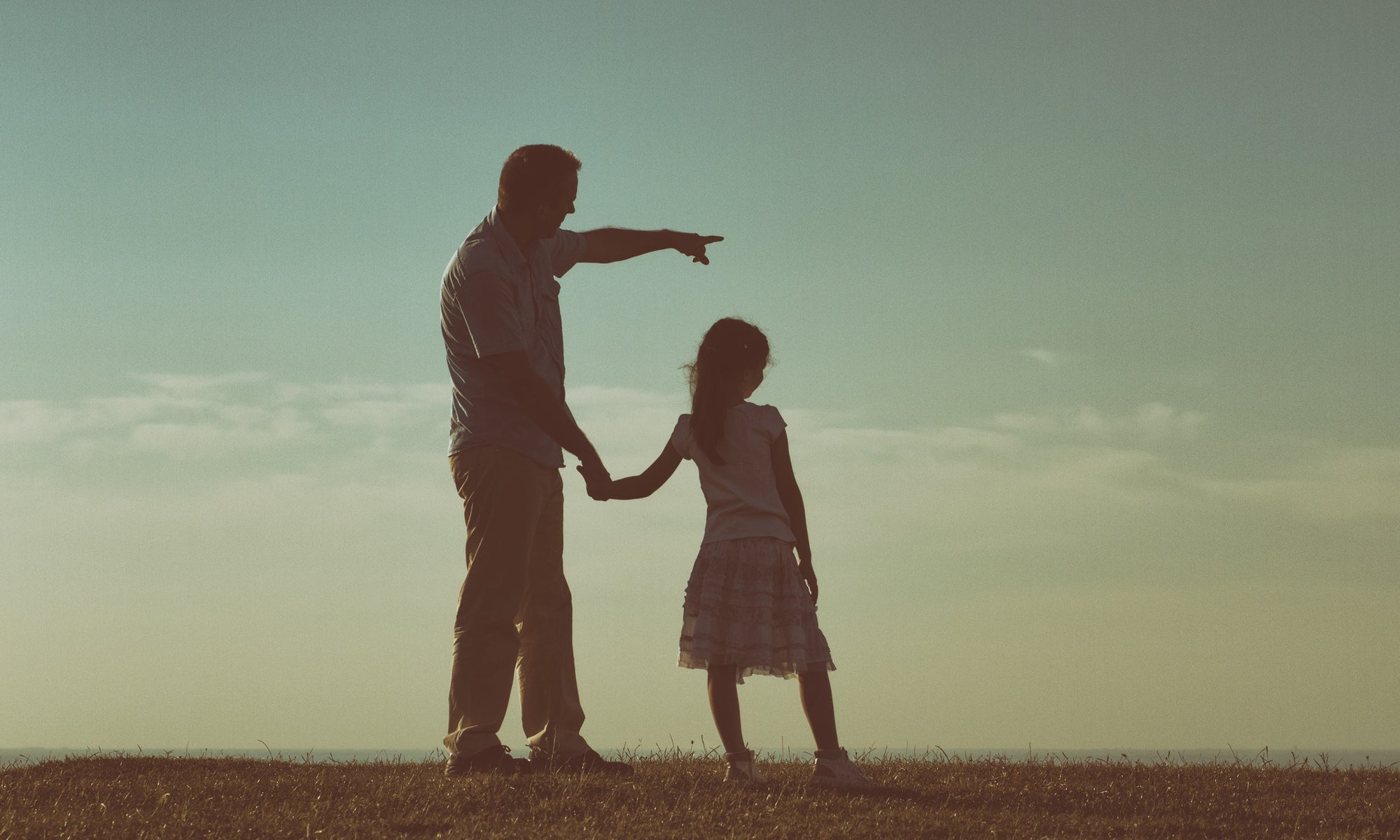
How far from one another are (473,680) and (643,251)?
3.28 meters

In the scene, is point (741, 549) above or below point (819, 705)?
above

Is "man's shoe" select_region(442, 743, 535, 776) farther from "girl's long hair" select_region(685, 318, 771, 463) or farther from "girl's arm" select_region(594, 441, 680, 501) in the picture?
"girl's long hair" select_region(685, 318, 771, 463)

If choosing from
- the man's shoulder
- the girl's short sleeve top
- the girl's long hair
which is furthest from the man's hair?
the girl's short sleeve top

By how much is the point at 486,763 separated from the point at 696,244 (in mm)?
3876

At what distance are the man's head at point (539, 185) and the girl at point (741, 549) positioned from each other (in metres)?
1.18

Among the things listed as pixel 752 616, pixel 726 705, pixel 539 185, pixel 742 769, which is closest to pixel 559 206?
pixel 539 185

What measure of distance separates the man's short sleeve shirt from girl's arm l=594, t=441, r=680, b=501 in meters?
0.33

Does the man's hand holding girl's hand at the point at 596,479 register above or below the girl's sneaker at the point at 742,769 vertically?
above

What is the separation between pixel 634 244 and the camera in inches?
348

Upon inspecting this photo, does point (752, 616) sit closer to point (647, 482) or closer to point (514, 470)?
point (647, 482)

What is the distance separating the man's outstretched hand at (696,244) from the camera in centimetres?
898

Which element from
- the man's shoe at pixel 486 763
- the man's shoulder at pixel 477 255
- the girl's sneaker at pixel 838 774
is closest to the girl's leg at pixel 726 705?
the girl's sneaker at pixel 838 774

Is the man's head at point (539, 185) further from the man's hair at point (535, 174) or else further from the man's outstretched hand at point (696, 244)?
the man's outstretched hand at point (696, 244)

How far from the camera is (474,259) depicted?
7.27 meters
